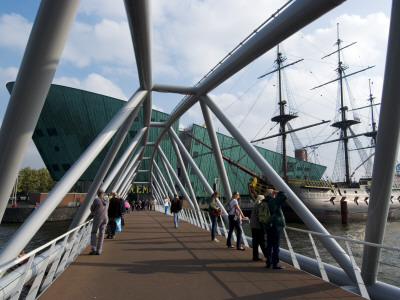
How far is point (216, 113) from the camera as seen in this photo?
11.4 metres

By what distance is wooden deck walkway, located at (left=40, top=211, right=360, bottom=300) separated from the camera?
14.7 ft

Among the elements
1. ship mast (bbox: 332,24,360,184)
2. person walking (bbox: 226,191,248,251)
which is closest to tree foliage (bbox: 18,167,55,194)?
ship mast (bbox: 332,24,360,184)

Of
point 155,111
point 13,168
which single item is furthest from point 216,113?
point 155,111

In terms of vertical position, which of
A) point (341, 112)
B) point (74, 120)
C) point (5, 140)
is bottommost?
point (5, 140)

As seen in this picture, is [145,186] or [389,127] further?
[145,186]

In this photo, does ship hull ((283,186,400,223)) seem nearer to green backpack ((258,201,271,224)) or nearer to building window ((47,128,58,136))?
green backpack ((258,201,271,224))

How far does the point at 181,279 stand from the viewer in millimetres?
5289

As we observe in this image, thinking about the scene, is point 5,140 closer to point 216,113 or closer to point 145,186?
point 216,113

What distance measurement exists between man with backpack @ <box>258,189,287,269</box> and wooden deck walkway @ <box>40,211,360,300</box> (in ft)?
0.94

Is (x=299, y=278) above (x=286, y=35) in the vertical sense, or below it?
below

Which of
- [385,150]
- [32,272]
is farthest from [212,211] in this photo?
[385,150]

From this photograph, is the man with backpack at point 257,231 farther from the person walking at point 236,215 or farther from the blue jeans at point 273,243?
the person walking at point 236,215

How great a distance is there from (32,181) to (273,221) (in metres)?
93.3

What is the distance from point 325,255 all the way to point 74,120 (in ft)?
134
